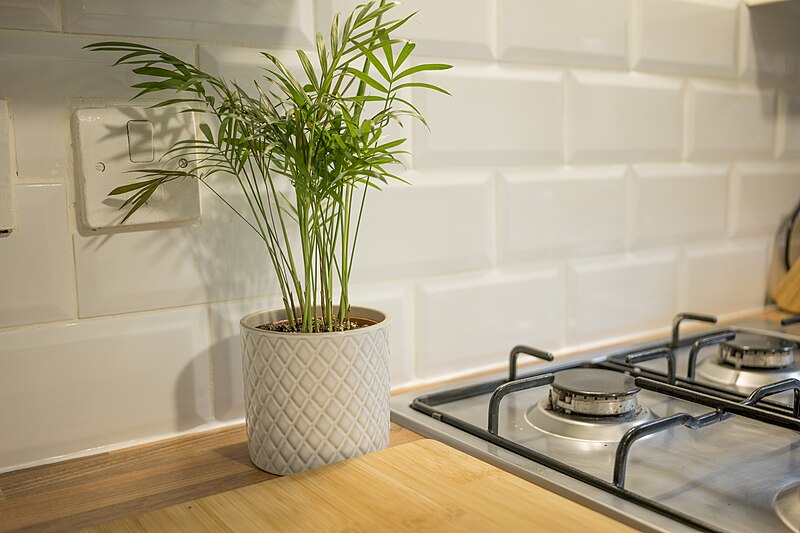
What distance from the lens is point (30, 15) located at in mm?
722

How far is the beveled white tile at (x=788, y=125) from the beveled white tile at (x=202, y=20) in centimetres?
101

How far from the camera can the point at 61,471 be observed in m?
0.76

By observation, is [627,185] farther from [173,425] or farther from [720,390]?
[173,425]

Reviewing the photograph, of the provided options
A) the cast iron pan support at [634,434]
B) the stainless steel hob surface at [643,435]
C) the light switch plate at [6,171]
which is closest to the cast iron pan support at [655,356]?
the stainless steel hob surface at [643,435]

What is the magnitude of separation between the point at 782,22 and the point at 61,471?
141 centimetres

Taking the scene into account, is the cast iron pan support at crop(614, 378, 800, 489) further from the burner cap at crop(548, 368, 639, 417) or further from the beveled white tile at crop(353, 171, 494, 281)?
the beveled white tile at crop(353, 171, 494, 281)

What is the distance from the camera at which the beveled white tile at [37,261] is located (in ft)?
2.41

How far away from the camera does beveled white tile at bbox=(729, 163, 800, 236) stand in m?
1.42

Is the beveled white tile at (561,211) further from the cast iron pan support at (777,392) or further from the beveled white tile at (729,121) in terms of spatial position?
the cast iron pan support at (777,392)

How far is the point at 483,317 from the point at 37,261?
1.89 feet

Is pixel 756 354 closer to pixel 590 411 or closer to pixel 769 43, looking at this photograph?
pixel 590 411

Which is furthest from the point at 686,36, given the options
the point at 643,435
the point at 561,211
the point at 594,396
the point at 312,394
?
the point at 312,394

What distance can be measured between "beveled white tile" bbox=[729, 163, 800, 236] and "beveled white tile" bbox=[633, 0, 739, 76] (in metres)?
0.20

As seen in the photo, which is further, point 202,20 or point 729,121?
point 729,121
